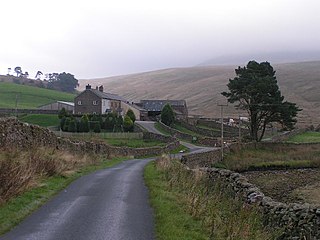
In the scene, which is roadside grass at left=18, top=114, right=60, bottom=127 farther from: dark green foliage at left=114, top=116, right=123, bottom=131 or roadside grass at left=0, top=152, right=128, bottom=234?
roadside grass at left=0, top=152, right=128, bottom=234

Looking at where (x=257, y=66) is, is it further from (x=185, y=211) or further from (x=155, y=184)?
(x=185, y=211)

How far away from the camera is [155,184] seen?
21.8 m

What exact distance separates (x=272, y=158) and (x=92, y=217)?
5282cm

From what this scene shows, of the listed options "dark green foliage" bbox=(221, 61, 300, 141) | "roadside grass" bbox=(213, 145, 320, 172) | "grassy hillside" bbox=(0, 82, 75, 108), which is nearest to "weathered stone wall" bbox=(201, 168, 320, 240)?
"roadside grass" bbox=(213, 145, 320, 172)

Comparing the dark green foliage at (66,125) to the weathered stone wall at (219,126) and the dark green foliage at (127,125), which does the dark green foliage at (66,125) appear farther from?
the weathered stone wall at (219,126)

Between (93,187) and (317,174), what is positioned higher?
(93,187)

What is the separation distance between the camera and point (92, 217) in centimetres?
1385

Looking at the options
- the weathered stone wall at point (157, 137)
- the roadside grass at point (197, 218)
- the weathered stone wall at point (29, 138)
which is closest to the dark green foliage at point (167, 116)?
the weathered stone wall at point (157, 137)

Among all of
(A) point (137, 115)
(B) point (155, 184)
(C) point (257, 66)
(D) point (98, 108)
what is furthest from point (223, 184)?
(A) point (137, 115)

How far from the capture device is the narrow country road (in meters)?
11.8

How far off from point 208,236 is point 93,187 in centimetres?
936

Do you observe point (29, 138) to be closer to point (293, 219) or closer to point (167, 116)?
point (293, 219)

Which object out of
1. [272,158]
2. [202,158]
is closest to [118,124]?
[272,158]

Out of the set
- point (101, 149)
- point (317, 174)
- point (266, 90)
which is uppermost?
point (266, 90)
